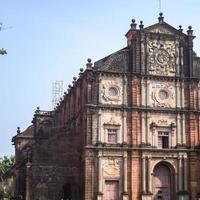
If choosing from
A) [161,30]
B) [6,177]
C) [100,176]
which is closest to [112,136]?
[100,176]

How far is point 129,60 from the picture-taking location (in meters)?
42.8

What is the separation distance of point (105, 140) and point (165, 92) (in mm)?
6841

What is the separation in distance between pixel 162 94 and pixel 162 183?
7411 mm

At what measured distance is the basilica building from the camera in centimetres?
3988

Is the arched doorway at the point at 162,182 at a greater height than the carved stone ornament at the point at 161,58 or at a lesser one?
lesser

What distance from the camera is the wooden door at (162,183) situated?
136 feet

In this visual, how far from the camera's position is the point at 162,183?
4166cm

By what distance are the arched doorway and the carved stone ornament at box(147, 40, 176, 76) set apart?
26.0 feet

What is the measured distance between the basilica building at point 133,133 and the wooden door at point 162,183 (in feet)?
0.27

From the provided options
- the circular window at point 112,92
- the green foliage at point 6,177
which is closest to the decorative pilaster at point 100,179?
the circular window at point 112,92

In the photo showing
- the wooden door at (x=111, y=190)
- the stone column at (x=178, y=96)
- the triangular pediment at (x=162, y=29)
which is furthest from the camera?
the triangular pediment at (x=162, y=29)

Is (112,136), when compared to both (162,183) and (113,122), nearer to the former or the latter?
(113,122)

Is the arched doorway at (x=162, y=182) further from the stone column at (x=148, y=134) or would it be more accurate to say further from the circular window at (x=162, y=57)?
Result: the circular window at (x=162, y=57)

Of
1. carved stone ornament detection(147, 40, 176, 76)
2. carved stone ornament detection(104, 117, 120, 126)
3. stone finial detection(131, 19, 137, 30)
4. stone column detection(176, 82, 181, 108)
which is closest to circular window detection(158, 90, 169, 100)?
stone column detection(176, 82, 181, 108)
